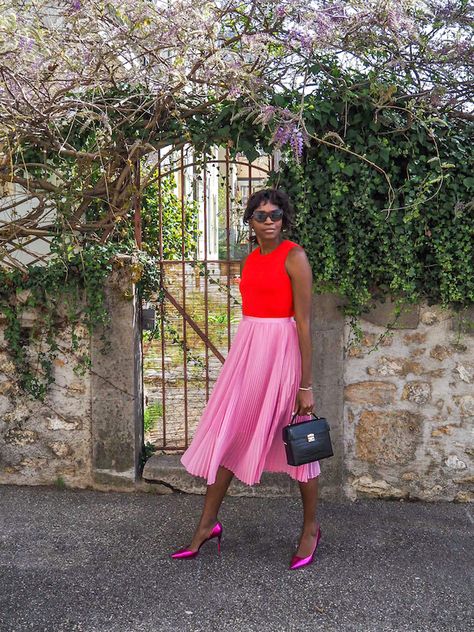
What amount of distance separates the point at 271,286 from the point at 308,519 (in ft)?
4.00

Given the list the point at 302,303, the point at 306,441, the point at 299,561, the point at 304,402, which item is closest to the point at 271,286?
the point at 302,303

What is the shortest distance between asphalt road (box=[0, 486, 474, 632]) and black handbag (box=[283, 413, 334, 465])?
0.59 meters

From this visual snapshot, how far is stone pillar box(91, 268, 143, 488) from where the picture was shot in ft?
13.5

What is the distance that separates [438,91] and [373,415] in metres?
1.91

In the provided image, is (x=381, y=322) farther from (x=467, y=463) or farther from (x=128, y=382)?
(x=128, y=382)

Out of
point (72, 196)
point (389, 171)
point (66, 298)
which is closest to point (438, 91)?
point (389, 171)

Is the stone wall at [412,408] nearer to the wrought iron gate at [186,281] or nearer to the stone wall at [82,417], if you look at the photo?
the wrought iron gate at [186,281]

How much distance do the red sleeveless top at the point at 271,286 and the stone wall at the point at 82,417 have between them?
105 centimetres

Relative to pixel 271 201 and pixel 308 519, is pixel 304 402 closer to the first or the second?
pixel 308 519

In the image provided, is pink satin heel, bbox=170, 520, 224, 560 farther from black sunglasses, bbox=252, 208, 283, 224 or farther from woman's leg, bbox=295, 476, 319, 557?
black sunglasses, bbox=252, 208, 283, 224

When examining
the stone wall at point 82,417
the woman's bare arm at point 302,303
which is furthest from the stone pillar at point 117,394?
the woman's bare arm at point 302,303

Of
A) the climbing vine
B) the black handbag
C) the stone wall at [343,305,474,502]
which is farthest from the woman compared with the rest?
the stone wall at [343,305,474,502]

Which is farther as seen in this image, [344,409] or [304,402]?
[344,409]

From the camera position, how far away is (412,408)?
4.05 meters
